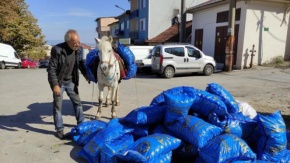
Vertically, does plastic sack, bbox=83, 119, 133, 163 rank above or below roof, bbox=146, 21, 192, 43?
below

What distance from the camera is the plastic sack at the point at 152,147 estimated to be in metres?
3.54

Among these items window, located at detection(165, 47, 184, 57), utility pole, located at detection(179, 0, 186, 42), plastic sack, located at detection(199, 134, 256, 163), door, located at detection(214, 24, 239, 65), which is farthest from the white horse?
utility pole, located at detection(179, 0, 186, 42)

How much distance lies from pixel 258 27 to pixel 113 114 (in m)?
14.5

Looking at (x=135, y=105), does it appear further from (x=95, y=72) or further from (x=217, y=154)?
(x=217, y=154)

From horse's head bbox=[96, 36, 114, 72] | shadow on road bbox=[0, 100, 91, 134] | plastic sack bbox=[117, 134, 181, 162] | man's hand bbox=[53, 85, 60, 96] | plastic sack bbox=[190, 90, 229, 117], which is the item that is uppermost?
horse's head bbox=[96, 36, 114, 72]

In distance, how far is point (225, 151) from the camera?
3.34m

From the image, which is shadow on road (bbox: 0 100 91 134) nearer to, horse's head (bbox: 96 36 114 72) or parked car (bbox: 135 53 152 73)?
horse's head (bbox: 96 36 114 72)

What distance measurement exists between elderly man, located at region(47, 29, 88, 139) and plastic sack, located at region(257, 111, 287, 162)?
347 centimetres

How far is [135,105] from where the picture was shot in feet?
26.2

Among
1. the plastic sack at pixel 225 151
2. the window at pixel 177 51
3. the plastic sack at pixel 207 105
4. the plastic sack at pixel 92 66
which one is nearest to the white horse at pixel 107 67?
the plastic sack at pixel 92 66

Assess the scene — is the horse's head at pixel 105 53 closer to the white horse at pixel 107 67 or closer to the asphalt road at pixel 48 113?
the white horse at pixel 107 67

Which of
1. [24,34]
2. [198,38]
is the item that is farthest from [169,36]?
[24,34]

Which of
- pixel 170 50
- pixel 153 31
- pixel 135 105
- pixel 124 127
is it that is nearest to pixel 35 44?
pixel 153 31

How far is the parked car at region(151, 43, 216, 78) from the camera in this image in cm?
1491
